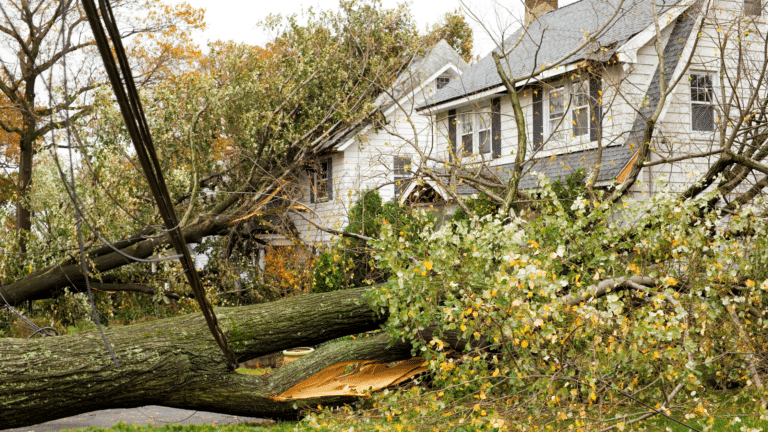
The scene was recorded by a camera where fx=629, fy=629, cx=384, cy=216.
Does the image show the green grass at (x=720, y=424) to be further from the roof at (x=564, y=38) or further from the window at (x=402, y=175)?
the roof at (x=564, y=38)

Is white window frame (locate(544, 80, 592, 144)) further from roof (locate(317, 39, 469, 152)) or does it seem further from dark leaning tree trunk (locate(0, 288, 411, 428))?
dark leaning tree trunk (locate(0, 288, 411, 428))

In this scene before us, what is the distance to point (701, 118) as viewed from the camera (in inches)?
485

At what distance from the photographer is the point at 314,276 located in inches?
596

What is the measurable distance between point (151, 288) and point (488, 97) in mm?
8608

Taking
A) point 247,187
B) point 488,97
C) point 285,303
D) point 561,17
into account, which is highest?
point 561,17

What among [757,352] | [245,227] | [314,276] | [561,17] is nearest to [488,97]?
[561,17]

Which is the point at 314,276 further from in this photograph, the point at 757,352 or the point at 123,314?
the point at 757,352

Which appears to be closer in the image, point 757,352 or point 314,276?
point 757,352

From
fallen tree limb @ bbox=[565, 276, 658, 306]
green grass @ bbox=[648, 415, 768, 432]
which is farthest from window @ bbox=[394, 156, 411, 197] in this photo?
green grass @ bbox=[648, 415, 768, 432]

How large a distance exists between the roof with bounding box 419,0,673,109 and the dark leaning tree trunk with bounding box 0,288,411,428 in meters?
5.71

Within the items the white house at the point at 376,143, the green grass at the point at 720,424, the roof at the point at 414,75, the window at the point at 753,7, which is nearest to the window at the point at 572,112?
the window at the point at 753,7

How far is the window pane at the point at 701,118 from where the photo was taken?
12281mm

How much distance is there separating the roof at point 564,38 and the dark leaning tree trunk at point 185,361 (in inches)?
225

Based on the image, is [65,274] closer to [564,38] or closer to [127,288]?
[127,288]
